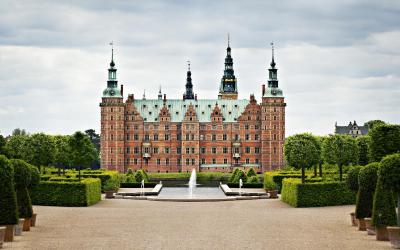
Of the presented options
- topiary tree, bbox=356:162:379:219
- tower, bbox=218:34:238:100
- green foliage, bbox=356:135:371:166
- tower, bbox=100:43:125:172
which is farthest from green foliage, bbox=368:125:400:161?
tower, bbox=218:34:238:100

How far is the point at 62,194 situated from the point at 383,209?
22.1 m

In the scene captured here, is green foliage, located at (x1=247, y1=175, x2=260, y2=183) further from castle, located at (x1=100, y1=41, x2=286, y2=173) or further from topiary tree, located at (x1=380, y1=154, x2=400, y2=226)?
topiary tree, located at (x1=380, y1=154, x2=400, y2=226)

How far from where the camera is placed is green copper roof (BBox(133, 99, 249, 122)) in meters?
113

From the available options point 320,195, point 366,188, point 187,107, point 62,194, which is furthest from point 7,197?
point 187,107

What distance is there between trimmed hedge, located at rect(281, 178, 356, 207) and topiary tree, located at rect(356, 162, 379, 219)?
12735 millimetres

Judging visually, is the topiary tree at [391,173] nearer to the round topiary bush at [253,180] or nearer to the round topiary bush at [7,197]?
the round topiary bush at [7,197]

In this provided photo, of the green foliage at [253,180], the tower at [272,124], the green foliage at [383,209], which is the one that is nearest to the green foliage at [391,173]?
the green foliage at [383,209]

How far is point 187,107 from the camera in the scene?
11356 centimetres

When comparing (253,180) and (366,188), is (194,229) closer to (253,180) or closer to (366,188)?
(366,188)

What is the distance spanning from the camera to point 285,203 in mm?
44469

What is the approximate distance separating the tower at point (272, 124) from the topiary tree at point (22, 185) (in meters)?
83.1

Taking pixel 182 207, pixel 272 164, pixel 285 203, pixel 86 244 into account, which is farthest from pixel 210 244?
pixel 272 164

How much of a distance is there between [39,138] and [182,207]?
17741 millimetres

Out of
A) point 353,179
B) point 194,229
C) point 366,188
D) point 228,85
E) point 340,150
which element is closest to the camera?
point 366,188
